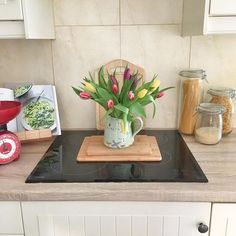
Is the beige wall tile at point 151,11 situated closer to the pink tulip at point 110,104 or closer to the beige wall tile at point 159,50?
the beige wall tile at point 159,50

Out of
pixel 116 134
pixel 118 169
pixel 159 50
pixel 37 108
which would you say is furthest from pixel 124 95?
pixel 37 108

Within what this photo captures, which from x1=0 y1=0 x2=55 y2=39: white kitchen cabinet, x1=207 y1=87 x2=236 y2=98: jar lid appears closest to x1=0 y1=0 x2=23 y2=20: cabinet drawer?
x1=0 y1=0 x2=55 y2=39: white kitchen cabinet

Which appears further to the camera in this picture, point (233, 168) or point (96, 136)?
point (96, 136)

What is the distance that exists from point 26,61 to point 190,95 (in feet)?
2.63

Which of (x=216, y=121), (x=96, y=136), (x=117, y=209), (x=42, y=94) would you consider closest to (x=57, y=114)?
(x=42, y=94)

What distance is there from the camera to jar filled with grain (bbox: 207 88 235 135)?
131 centimetres

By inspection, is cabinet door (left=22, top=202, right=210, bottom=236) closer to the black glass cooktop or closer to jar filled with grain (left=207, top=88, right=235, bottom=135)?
the black glass cooktop

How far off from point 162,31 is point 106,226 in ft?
2.90

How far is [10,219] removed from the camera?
957mm

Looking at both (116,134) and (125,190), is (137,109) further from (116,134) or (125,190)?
(125,190)

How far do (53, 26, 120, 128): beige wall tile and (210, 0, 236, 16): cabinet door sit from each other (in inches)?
19.1

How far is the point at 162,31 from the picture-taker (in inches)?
52.2

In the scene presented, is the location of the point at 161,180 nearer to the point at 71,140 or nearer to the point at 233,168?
the point at 233,168

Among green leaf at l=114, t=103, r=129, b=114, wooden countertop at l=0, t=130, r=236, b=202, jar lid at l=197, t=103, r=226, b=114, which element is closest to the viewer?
wooden countertop at l=0, t=130, r=236, b=202
